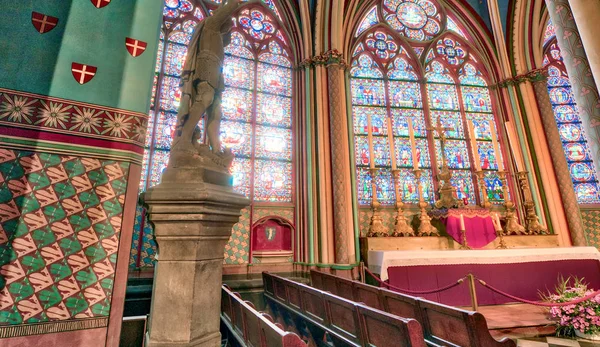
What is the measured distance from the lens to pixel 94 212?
217 centimetres

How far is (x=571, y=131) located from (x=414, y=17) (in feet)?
18.9

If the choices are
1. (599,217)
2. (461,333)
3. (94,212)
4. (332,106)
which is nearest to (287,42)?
(332,106)

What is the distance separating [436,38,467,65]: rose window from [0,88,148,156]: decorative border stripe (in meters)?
9.67

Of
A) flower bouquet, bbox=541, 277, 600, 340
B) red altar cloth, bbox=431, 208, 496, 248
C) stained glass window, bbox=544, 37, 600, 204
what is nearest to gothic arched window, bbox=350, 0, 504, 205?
red altar cloth, bbox=431, 208, 496, 248

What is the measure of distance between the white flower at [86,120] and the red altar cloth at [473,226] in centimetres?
631

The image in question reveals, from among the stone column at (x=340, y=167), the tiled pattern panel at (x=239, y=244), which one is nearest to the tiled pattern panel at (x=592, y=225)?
the stone column at (x=340, y=167)

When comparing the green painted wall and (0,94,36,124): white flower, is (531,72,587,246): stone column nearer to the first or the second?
Result: the green painted wall

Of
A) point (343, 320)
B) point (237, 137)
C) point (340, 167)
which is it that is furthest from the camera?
point (237, 137)

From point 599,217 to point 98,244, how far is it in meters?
10.9

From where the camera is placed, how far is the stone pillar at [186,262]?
6.22 feet

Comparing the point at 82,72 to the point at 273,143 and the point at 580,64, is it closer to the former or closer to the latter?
the point at 273,143

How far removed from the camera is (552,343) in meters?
3.65

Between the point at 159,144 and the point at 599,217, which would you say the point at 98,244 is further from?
the point at 599,217

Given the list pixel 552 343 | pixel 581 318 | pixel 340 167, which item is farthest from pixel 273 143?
pixel 581 318
